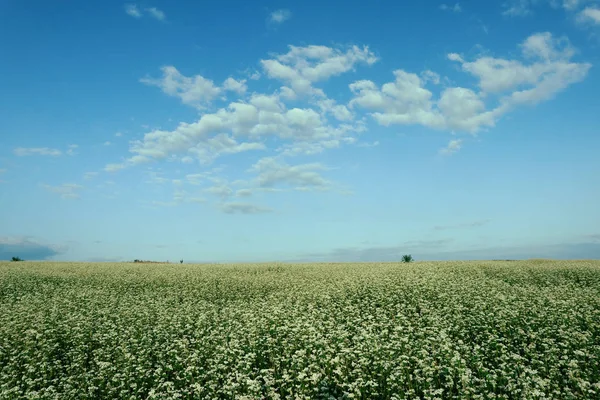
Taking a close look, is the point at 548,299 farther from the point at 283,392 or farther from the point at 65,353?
the point at 65,353

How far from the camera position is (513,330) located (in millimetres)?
16406

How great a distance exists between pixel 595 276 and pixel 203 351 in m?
33.9

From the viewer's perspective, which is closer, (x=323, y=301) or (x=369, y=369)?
(x=369, y=369)

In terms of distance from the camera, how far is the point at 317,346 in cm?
1398

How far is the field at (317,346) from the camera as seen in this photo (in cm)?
1135

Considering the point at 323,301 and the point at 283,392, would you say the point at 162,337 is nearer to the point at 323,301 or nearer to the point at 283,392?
the point at 283,392

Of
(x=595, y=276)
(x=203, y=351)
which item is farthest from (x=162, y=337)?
(x=595, y=276)

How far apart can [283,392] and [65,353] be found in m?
9.61

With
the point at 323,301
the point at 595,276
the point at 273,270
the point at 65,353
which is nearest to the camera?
the point at 65,353

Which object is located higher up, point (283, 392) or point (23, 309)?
point (23, 309)

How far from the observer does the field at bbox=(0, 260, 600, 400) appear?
11.4 m

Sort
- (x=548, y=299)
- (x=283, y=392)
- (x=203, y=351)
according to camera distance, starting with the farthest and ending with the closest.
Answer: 1. (x=548, y=299)
2. (x=203, y=351)
3. (x=283, y=392)

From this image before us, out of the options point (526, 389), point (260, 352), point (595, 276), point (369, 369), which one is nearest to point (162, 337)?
point (260, 352)

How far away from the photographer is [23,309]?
882 inches
